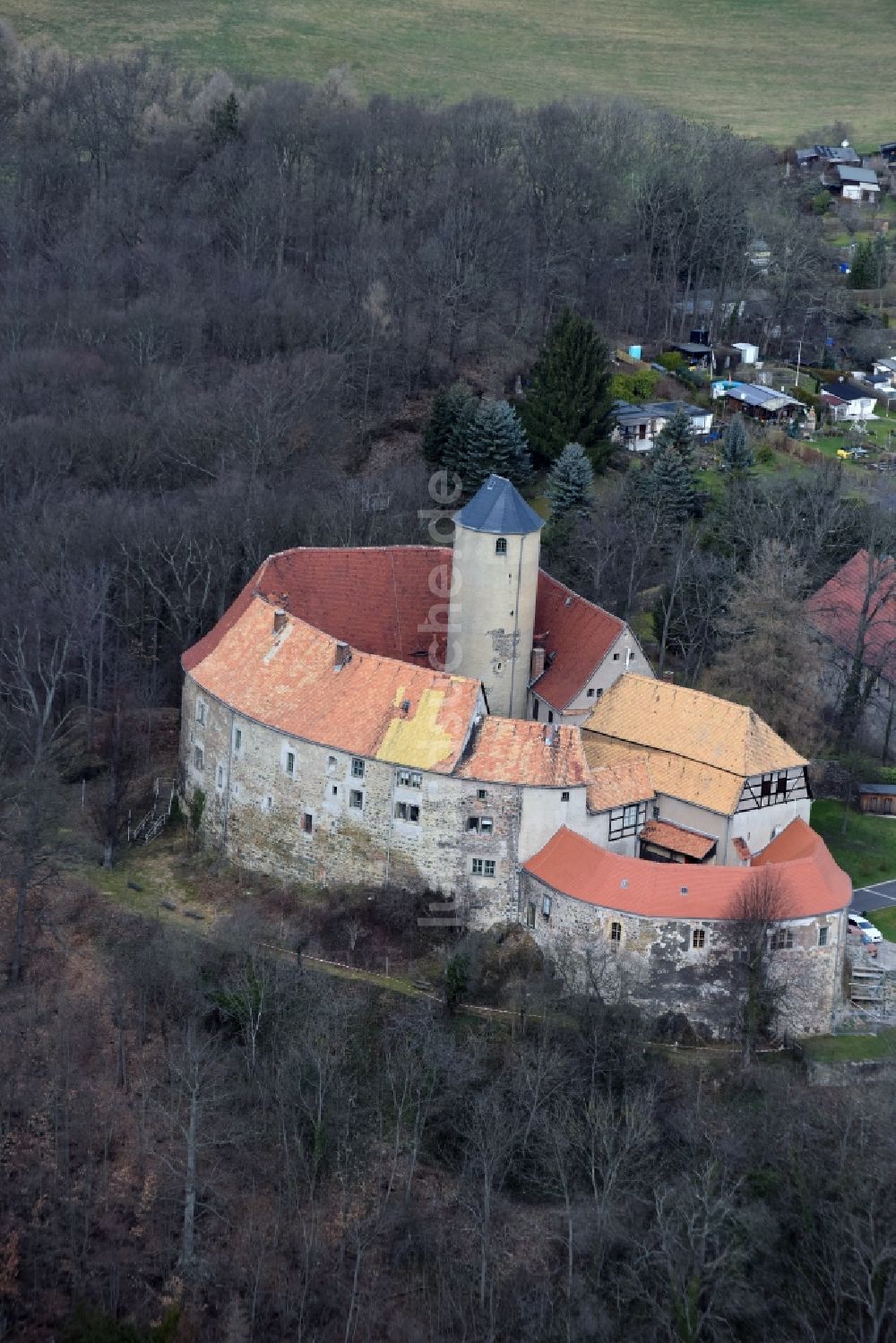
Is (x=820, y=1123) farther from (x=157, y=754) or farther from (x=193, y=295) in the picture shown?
(x=193, y=295)

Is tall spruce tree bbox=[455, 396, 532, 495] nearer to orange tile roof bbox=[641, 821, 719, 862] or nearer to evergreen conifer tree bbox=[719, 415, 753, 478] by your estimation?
evergreen conifer tree bbox=[719, 415, 753, 478]

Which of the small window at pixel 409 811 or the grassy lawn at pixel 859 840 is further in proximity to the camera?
the grassy lawn at pixel 859 840

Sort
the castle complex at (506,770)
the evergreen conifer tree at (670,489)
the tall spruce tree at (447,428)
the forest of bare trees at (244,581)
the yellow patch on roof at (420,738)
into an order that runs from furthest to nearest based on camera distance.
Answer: the tall spruce tree at (447,428) → the evergreen conifer tree at (670,489) → the yellow patch on roof at (420,738) → the castle complex at (506,770) → the forest of bare trees at (244,581)

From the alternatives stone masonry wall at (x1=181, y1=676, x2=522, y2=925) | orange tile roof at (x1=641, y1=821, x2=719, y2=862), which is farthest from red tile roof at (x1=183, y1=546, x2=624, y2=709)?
orange tile roof at (x1=641, y1=821, x2=719, y2=862)

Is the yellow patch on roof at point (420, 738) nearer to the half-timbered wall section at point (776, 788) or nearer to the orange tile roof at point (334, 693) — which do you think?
the orange tile roof at point (334, 693)

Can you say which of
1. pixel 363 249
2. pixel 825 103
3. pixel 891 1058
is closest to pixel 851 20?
pixel 825 103

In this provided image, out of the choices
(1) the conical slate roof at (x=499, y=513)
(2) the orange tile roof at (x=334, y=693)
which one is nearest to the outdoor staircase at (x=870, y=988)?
(2) the orange tile roof at (x=334, y=693)

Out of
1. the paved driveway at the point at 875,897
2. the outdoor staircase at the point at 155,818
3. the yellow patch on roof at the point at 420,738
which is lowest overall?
the outdoor staircase at the point at 155,818

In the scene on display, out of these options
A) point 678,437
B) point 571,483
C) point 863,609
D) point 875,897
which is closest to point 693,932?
point 875,897
